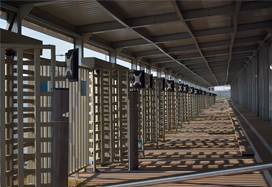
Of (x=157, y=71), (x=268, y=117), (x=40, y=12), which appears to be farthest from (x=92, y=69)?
(x=157, y=71)

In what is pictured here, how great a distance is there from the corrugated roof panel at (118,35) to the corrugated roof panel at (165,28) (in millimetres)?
551

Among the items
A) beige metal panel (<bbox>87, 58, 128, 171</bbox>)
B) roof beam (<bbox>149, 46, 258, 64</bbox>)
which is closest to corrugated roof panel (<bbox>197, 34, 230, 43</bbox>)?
roof beam (<bbox>149, 46, 258, 64</bbox>)

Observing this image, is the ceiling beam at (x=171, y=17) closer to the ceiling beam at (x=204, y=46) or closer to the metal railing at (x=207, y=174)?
the ceiling beam at (x=204, y=46)

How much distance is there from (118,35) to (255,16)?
4300mm

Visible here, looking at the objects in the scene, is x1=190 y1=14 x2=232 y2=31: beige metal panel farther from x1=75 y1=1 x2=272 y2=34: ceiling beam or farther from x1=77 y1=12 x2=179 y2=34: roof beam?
x1=77 y1=12 x2=179 y2=34: roof beam

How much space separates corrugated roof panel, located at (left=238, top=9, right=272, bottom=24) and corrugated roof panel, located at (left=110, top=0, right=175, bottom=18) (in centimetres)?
281

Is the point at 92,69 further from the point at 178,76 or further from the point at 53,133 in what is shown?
the point at 178,76

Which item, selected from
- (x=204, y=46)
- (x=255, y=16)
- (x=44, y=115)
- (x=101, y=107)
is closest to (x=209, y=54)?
(x=204, y=46)

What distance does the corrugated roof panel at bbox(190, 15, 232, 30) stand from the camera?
30.2 ft

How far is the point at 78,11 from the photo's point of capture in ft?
23.8

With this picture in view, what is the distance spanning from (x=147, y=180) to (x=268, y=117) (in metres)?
12.1

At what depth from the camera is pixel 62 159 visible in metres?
3.07

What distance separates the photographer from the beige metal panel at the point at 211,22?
9.19 meters

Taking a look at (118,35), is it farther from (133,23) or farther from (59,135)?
(59,135)
